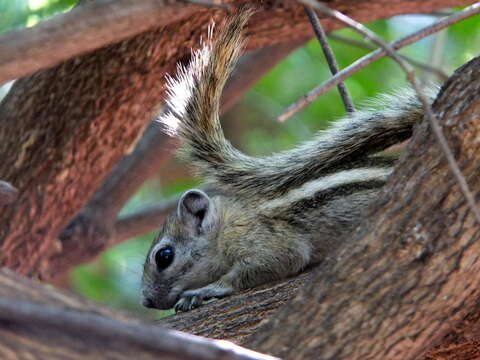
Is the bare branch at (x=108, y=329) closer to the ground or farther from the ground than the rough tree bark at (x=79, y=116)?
closer to the ground

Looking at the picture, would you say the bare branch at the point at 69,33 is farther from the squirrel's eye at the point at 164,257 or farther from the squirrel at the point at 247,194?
the squirrel's eye at the point at 164,257

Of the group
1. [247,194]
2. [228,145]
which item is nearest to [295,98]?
[228,145]

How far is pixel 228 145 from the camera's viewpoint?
11.2 ft

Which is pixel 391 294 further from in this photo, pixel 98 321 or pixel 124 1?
pixel 124 1

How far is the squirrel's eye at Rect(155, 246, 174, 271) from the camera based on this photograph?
3.35m

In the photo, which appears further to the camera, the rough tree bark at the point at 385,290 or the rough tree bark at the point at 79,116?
the rough tree bark at the point at 79,116

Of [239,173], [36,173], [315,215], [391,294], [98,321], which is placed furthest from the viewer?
[36,173]

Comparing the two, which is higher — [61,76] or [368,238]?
[61,76]

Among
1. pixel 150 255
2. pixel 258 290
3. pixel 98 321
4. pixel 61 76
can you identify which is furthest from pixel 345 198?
pixel 98 321

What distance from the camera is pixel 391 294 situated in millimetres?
1946

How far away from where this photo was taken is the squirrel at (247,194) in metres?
3.00

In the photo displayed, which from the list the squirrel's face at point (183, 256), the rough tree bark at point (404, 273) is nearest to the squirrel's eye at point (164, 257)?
the squirrel's face at point (183, 256)

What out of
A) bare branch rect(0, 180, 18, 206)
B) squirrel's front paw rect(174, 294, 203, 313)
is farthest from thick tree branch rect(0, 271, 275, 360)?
squirrel's front paw rect(174, 294, 203, 313)

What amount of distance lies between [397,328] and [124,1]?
3.13 feet
